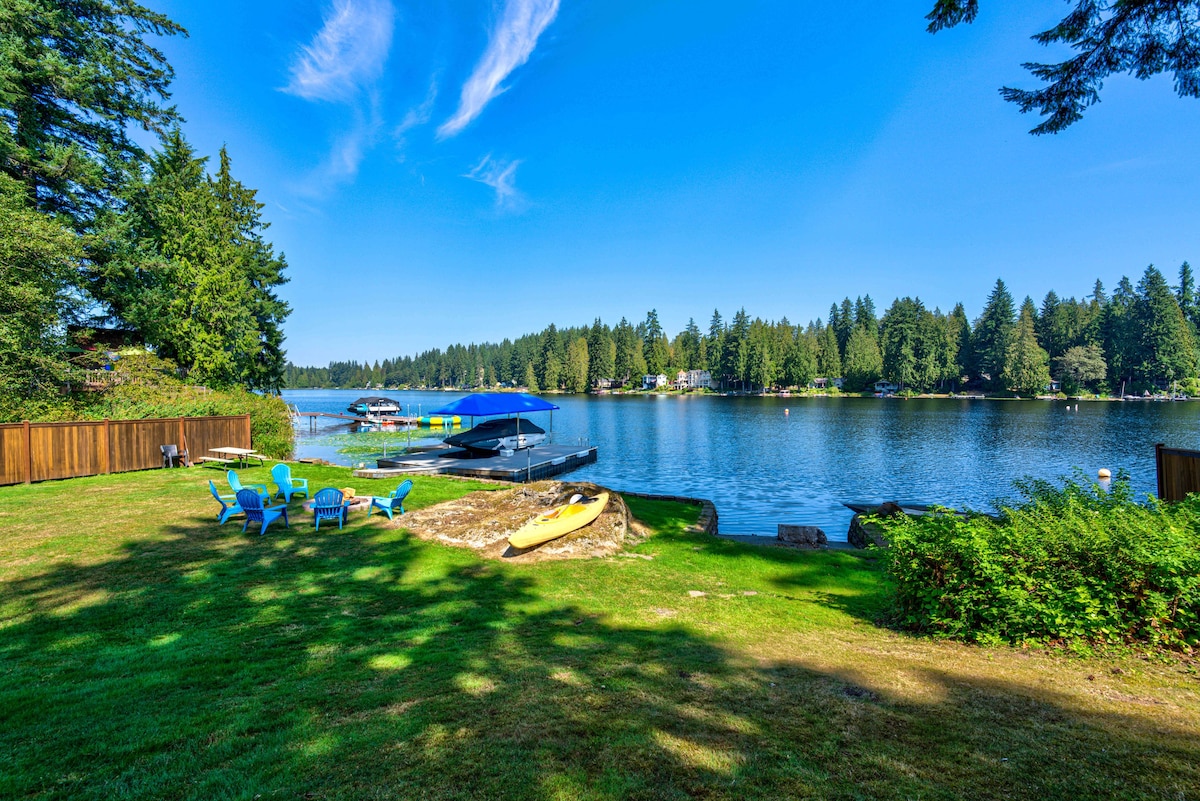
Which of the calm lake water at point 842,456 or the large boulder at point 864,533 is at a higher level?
the large boulder at point 864,533

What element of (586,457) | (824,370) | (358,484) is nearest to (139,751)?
(358,484)

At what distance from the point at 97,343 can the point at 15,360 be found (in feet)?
26.2

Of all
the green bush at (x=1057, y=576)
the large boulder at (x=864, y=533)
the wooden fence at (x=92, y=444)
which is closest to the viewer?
the green bush at (x=1057, y=576)

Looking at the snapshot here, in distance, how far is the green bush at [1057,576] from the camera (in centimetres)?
466

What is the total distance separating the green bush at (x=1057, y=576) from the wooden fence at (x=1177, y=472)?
4.58 m

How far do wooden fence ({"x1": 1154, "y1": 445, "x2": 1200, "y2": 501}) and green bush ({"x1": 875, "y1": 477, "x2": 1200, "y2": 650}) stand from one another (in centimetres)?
458

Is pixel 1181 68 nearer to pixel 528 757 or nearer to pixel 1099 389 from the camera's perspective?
pixel 528 757

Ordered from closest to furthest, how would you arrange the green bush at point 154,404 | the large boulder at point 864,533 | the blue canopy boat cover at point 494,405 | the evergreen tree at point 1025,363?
the large boulder at point 864,533, the green bush at point 154,404, the blue canopy boat cover at point 494,405, the evergreen tree at point 1025,363

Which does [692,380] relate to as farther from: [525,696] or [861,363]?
[525,696]

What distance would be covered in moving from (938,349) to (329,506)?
121 meters

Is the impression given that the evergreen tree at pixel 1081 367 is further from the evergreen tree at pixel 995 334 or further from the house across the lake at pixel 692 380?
the house across the lake at pixel 692 380

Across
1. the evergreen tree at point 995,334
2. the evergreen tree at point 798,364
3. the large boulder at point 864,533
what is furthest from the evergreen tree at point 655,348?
the large boulder at point 864,533

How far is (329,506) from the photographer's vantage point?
1085cm

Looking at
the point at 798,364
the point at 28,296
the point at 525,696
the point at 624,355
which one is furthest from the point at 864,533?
the point at 624,355
